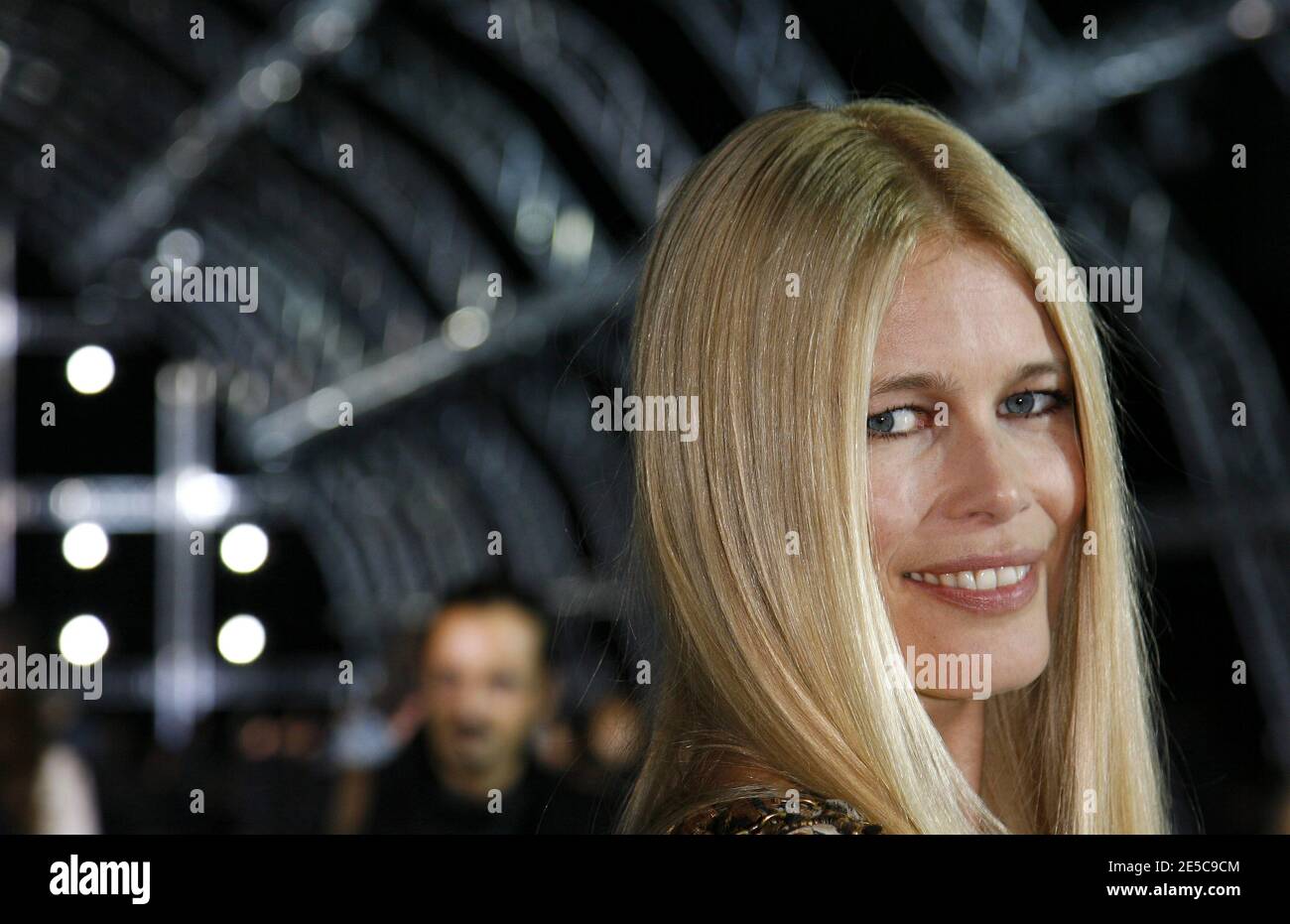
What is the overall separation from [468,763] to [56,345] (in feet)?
6.78

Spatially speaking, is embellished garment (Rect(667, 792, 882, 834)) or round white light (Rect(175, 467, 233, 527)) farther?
round white light (Rect(175, 467, 233, 527))

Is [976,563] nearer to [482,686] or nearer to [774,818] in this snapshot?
[774,818]

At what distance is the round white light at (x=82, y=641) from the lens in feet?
10.4

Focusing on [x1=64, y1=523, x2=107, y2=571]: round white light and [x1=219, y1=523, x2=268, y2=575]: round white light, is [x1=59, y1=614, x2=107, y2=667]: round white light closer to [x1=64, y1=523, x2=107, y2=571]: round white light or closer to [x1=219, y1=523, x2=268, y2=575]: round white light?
[x1=64, y1=523, x2=107, y2=571]: round white light

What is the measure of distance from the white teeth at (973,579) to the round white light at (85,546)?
2.63 meters

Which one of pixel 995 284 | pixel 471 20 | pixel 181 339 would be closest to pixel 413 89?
pixel 471 20

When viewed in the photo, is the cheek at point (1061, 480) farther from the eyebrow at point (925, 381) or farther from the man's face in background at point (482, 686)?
the man's face in background at point (482, 686)

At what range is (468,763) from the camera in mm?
3215

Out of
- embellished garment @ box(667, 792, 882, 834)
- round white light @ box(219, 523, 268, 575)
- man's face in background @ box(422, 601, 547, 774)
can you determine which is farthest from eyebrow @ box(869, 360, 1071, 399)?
round white light @ box(219, 523, 268, 575)

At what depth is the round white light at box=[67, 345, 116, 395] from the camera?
3980mm
